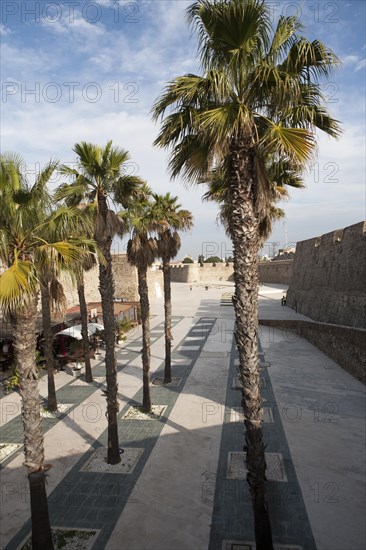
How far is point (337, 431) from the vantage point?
11.4 m

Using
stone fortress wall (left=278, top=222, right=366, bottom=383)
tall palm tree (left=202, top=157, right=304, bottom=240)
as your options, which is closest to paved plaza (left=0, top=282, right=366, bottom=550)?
stone fortress wall (left=278, top=222, right=366, bottom=383)

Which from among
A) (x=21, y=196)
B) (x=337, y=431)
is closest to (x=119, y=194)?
(x=21, y=196)

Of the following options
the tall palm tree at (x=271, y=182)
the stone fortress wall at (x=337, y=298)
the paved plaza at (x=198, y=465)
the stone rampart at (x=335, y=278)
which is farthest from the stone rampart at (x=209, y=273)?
the tall palm tree at (x=271, y=182)

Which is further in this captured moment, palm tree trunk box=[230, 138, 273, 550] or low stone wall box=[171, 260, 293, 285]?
low stone wall box=[171, 260, 293, 285]

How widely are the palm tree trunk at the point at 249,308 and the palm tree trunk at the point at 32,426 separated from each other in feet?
11.9

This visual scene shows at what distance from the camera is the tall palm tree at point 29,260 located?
6379 millimetres

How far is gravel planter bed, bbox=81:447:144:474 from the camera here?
966 cm

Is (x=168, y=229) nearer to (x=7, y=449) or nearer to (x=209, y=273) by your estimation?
(x=7, y=449)

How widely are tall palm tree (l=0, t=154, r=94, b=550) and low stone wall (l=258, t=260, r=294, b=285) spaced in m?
51.1

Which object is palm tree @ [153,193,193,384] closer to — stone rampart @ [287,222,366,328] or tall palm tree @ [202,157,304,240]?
tall palm tree @ [202,157,304,240]

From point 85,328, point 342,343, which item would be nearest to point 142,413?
point 85,328

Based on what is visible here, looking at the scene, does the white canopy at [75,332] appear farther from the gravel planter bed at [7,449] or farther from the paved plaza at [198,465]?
the gravel planter bed at [7,449]

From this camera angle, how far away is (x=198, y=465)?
973cm

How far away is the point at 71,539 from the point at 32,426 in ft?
8.34
